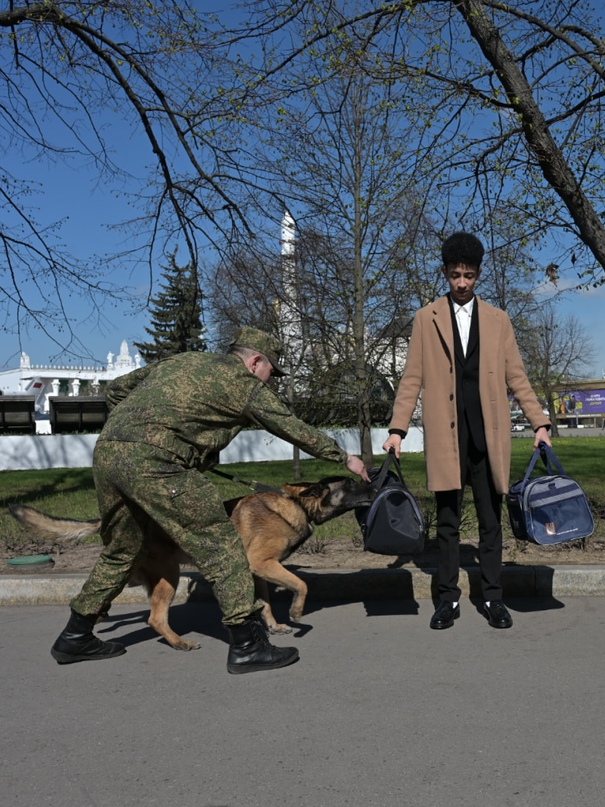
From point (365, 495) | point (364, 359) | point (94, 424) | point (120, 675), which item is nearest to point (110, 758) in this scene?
point (120, 675)

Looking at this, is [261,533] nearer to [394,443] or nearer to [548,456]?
[394,443]

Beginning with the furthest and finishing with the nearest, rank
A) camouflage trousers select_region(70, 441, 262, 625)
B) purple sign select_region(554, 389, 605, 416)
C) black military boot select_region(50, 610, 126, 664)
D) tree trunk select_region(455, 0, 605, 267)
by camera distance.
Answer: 1. purple sign select_region(554, 389, 605, 416)
2. tree trunk select_region(455, 0, 605, 267)
3. black military boot select_region(50, 610, 126, 664)
4. camouflage trousers select_region(70, 441, 262, 625)

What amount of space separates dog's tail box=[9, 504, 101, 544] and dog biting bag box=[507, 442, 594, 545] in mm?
2670

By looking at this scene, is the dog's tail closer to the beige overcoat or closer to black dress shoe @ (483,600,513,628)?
the beige overcoat

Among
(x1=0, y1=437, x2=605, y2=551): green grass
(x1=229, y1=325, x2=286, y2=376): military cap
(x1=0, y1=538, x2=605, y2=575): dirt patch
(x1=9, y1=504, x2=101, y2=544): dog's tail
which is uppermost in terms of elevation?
(x1=229, y1=325, x2=286, y2=376): military cap

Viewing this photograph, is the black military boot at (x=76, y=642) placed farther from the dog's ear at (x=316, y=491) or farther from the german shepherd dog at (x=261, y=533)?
the dog's ear at (x=316, y=491)

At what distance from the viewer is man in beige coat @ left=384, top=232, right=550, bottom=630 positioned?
16.4 ft

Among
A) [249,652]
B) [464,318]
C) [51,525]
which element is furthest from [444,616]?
[51,525]

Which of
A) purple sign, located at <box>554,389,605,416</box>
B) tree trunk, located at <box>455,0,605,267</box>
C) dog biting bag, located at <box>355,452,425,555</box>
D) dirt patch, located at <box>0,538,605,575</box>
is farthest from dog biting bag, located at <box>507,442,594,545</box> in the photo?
purple sign, located at <box>554,389,605,416</box>

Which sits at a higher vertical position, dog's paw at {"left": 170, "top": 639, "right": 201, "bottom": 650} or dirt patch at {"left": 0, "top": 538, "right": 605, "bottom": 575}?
dirt patch at {"left": 0, "top": 538, "right": 605, "bottom": 575}

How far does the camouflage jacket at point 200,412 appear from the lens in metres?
4.25

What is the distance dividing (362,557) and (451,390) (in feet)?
7.17

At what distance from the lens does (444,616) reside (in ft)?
16.6

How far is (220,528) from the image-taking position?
4.30m
